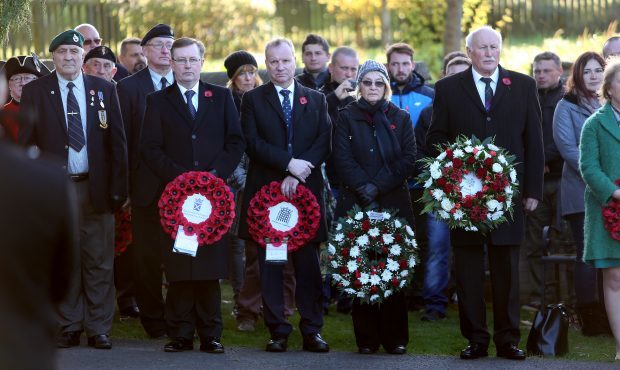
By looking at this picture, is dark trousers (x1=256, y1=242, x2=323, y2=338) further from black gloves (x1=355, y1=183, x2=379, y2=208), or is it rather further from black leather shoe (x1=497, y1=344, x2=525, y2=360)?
black leather shoe (x1=497, y1=344, x2=525, y2=360)

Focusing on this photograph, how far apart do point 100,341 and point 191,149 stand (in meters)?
1.68

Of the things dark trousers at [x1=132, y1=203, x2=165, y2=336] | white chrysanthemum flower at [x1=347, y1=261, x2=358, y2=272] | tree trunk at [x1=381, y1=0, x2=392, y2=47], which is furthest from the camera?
tree trunk at [x1=381, y1=0, x2=392, y2=47]

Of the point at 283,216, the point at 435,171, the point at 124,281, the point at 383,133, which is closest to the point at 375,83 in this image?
the point at 383,133

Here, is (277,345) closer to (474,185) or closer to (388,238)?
(388,238)

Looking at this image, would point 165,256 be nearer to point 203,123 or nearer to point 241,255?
point 203,123

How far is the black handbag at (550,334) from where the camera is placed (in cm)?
957

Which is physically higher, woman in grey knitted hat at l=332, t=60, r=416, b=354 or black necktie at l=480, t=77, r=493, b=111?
black necktie at l=480, t=77, r=493, b=111

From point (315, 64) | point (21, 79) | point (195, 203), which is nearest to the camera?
point (195, 203)

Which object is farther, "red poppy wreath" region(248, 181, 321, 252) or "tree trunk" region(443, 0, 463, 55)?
"tree trunk" region(443, 0, 463, 55)

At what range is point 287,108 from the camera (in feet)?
32.9

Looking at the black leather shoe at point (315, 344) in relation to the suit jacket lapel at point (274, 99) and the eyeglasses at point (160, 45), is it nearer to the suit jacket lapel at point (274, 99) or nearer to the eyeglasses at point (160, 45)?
the suit jacket lapel at point (274, 99)

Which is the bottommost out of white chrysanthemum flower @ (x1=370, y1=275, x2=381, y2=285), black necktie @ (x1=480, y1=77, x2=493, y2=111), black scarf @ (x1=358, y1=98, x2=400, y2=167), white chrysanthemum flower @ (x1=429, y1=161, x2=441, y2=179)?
white chrysanthemum flower @ (x1=370, y1=275, x2=381, y2=285)

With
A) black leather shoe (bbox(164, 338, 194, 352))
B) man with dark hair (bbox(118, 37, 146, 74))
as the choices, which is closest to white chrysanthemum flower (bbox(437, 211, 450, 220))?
black leather shoe (bbox(164, 338, 194, 352))

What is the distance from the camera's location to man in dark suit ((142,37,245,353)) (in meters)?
9.64
